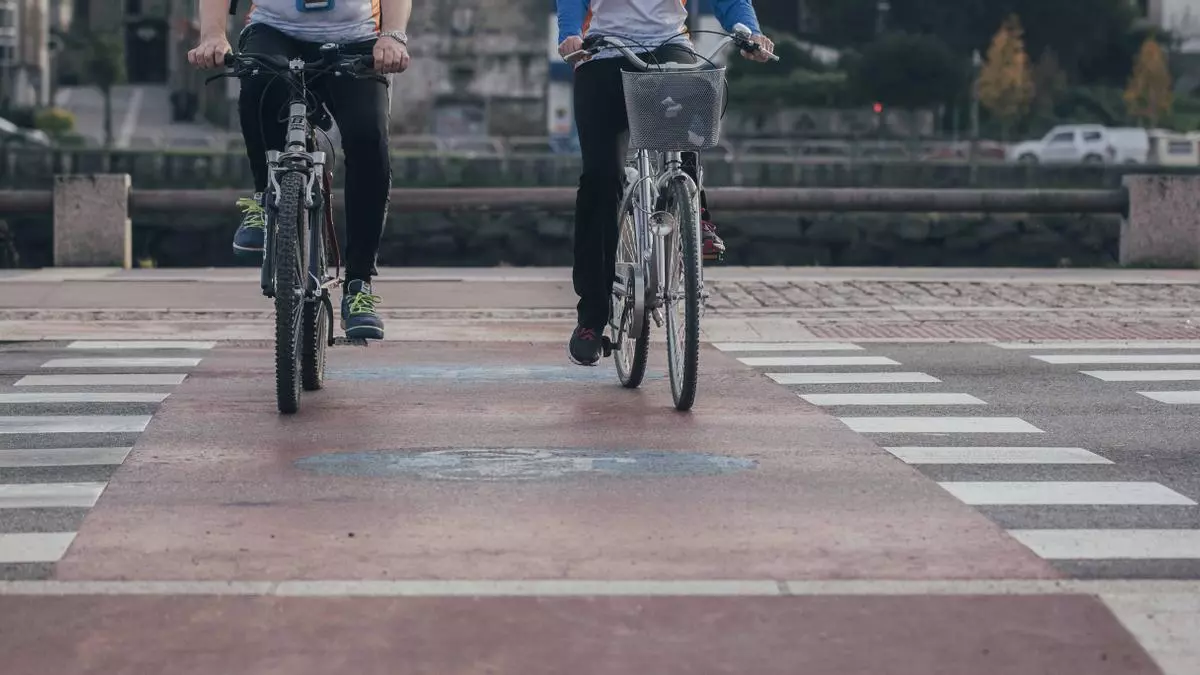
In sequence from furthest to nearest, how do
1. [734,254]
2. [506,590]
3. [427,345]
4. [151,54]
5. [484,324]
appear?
[151,54], [734,254], [484,324], [427,345], [506,590]

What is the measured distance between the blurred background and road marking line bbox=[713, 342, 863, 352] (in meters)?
37.3

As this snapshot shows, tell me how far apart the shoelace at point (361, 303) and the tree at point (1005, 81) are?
68189 mm

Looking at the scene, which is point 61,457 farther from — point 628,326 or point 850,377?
point 850,377

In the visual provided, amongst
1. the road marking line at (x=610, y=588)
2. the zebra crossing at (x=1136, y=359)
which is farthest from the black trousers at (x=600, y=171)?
the road marking line at (x=610, y=588)

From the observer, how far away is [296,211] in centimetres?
755

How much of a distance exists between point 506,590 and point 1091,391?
14.7 ft

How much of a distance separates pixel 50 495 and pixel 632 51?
9.62 feet

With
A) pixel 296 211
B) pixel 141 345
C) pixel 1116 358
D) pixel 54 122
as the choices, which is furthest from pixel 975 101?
pixel 296 211

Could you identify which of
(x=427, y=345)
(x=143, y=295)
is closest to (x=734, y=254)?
(x=143, y=295)

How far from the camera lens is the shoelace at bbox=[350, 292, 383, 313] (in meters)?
8.07

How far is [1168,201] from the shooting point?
1786 cm

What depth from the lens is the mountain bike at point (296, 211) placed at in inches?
296

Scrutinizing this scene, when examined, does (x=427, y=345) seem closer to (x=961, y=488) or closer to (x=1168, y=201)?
(x=961, y=488)

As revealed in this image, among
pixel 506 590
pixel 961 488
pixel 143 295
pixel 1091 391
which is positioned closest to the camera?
pixel 506 590
